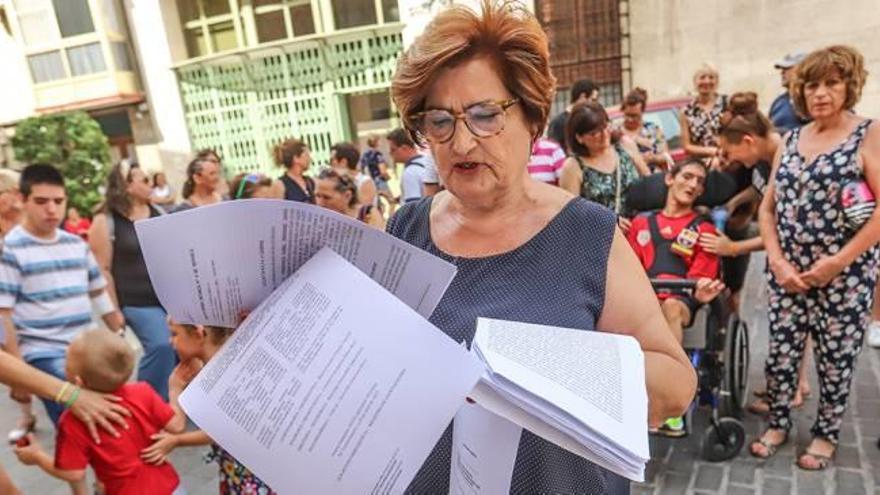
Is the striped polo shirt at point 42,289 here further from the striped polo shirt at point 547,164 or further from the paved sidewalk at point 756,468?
the striped polo shirt at point 547,164

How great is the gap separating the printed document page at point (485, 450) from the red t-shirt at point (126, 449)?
1.57 metres

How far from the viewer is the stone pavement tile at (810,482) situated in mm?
2438

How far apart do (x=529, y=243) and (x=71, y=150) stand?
14.4 metres

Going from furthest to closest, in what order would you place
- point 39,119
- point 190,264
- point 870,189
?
point 39,119 → point 870,189 → point 190,264

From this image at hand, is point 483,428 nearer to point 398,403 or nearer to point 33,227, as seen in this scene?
point 398,403

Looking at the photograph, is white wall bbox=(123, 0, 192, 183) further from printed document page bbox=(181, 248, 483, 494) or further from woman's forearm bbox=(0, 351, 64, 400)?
printed document page bbox=(181, 248, 483, 494)

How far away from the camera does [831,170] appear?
2.32 meters

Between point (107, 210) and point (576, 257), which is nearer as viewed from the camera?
point (576, 257)

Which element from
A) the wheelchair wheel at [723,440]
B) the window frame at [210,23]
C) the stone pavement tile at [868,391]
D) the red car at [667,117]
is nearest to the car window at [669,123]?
the red car at [667,117]

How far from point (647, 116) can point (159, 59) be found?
13536 millimetres

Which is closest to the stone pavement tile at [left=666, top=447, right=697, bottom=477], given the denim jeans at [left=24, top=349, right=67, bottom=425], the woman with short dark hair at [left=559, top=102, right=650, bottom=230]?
the woman with short dark hair at [left=559, top=102, right=650, bottom=230]

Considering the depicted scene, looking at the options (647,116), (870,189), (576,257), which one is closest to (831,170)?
(870,189)

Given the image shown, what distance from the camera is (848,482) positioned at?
8.07ft

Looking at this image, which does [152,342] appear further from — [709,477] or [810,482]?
[810,482]
